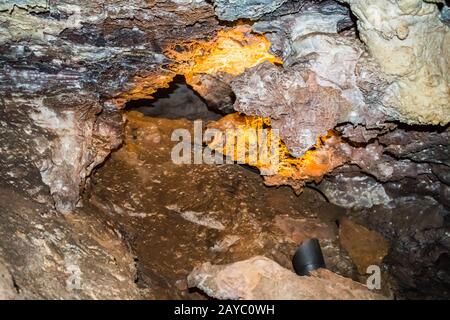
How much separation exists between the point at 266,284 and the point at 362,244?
254cm

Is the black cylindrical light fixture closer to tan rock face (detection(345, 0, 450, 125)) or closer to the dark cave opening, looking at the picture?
tan rock face (detection(345, 0, 450, 125))

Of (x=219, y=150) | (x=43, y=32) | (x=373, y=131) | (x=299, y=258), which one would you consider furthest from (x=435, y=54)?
(x=43, y=32)

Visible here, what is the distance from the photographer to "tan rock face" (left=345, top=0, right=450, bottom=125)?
3309 millimetres

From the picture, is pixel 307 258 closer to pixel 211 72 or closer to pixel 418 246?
pixel 418 246

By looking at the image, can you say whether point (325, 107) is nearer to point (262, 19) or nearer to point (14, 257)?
point (262, 19)

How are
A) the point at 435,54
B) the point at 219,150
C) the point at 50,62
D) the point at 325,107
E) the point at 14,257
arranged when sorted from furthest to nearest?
1. the point at 219,150
2. the point at 50,62
3. the point at 325,107
4. the point at 435,54
5. the point at 14,257

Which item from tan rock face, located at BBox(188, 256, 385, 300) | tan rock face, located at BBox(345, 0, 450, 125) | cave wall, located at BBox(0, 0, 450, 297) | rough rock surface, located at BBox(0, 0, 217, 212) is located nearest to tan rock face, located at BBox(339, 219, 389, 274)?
cave wall, located at BBox(0, 0, 450, 297)

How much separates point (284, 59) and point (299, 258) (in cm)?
245

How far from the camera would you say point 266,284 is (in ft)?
12.4

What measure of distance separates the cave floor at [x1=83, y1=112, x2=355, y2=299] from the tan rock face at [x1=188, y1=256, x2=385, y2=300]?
508mm

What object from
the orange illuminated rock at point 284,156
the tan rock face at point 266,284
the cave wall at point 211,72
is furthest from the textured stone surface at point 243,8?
the tan rock face at point 266,284

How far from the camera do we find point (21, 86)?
454cm

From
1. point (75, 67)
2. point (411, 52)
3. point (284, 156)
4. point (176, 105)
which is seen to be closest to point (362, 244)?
point (284, 156)

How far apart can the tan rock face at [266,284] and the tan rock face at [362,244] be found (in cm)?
159
